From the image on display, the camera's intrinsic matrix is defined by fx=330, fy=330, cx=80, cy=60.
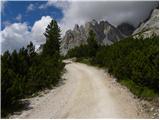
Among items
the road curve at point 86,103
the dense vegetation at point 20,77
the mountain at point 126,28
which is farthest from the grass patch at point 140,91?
Result: the mountain at point 126,28

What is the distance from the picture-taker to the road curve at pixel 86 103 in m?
15.2

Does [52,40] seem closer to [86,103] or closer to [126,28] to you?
[86,103]

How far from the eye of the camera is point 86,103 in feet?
58.1

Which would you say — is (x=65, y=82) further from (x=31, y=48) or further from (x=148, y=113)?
(x=148, y=113)

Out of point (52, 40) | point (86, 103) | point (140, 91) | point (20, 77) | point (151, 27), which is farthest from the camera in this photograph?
point (151, 27)

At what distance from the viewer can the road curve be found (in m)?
15.2

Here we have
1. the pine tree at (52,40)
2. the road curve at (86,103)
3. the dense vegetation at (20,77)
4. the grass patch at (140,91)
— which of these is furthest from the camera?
the pine tree at (52,40)

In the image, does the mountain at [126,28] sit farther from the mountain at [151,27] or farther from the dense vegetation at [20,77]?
the dense vegetation at [20,77]

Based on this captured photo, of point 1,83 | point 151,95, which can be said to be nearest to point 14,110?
point 1,83

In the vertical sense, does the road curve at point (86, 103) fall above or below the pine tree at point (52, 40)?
below

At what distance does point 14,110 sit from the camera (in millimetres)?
16406

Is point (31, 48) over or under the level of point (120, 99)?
over

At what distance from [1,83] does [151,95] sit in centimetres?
816

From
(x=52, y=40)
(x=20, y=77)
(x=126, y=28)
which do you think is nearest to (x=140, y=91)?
(x=20, y=77)
